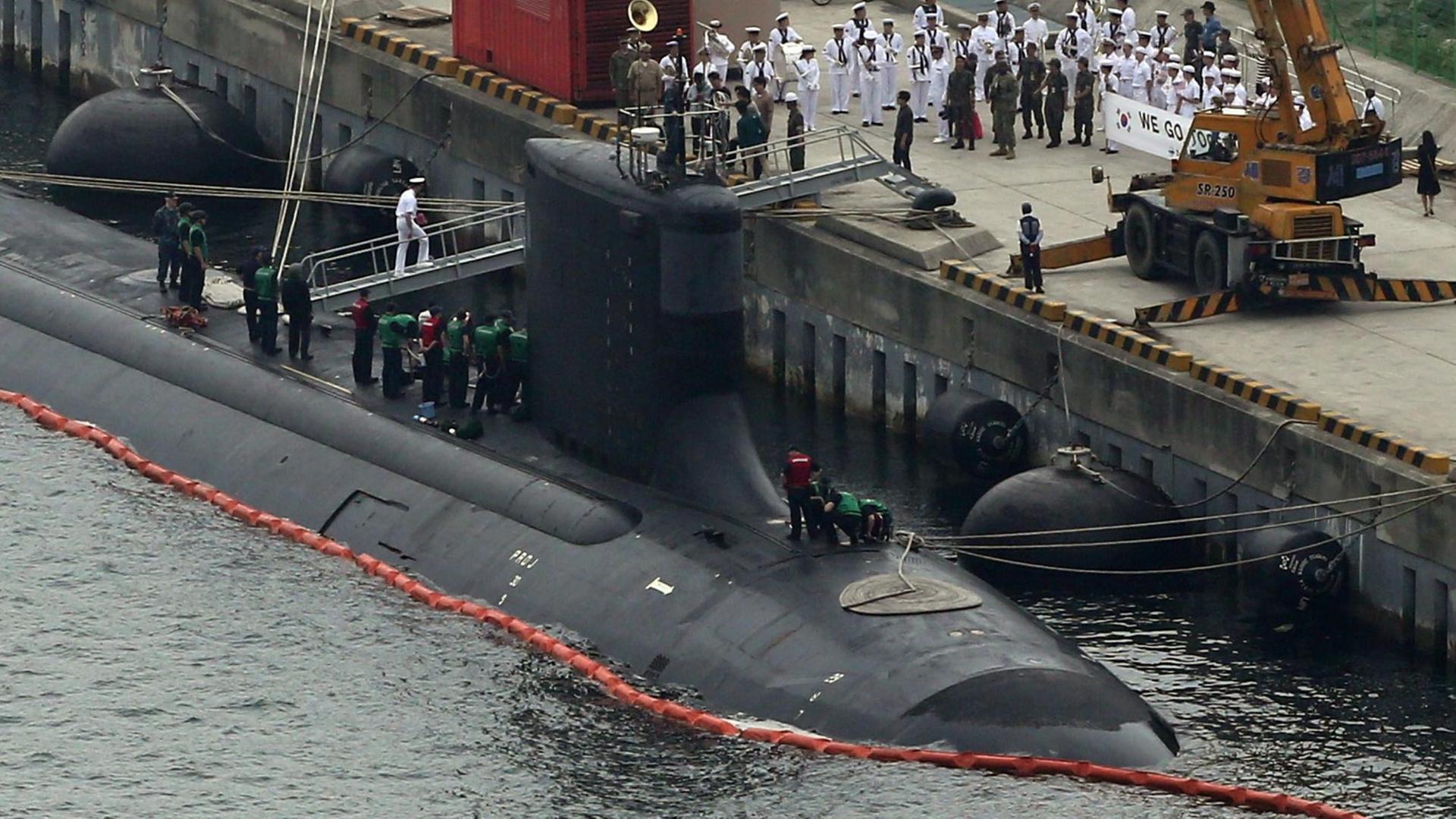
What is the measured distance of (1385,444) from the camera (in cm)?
3612

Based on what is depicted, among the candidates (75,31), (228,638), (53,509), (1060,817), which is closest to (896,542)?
(1060,817)

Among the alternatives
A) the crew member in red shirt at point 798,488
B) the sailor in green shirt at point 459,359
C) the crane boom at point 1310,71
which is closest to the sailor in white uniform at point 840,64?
the crane boom at point 1310,71

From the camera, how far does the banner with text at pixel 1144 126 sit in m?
49.4

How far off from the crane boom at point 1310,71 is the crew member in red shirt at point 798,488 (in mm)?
13920

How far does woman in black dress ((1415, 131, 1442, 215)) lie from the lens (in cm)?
4656

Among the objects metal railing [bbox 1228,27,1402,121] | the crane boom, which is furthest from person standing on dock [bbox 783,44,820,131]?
the crane boom

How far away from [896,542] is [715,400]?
96.6 inches

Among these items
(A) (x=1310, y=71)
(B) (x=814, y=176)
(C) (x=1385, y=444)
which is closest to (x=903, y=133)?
(B) (x=814, y=176)

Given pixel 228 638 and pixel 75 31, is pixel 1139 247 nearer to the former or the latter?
pixel 228 638

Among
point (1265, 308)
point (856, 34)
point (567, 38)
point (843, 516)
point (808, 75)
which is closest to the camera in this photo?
point (843, 516)

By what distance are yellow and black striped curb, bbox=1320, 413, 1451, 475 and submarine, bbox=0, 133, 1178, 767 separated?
21.2 ft

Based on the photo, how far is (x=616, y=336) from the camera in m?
32.7

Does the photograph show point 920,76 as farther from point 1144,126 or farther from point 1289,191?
point 1289,191

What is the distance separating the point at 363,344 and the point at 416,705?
795 centimetres
